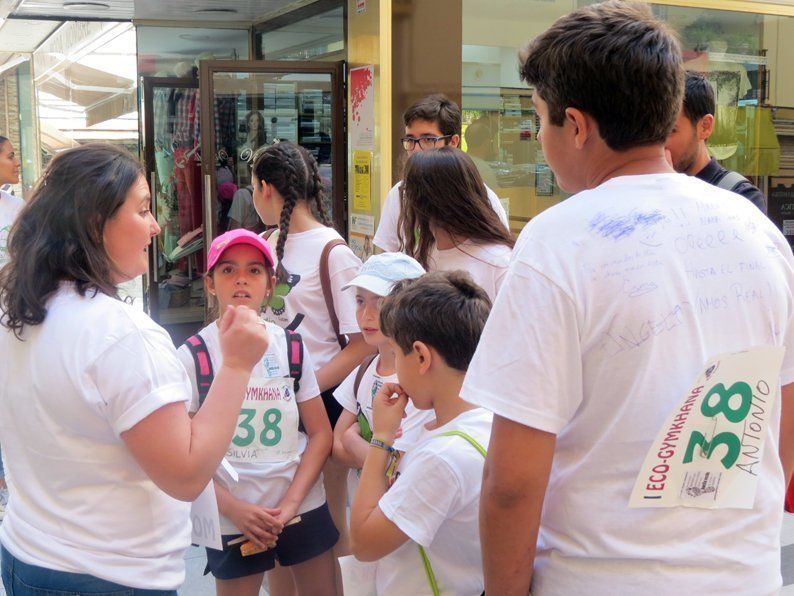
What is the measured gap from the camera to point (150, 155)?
8.28 metres

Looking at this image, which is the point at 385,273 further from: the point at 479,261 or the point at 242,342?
the point at 242,342

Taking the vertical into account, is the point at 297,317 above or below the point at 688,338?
below

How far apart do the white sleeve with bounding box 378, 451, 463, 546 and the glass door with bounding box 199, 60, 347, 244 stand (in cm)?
490

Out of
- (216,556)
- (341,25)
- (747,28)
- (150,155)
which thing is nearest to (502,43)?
(341,25)

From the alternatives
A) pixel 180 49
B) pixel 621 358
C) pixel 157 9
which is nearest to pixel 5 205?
pixel 157 9

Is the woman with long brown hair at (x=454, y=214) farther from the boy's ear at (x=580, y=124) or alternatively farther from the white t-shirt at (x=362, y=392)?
the boy's ear at (x=580, y=124)

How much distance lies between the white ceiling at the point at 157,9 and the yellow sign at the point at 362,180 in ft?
5.68

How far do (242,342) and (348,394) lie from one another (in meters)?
0.99

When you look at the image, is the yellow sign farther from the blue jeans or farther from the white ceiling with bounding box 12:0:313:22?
the blue jeans

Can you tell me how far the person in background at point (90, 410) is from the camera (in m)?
1.69

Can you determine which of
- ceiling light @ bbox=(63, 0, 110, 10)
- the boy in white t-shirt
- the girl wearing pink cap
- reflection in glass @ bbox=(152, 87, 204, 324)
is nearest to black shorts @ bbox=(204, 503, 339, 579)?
the girl wearing pink cap

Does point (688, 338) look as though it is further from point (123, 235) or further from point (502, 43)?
point (502, 43)

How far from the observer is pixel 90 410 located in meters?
1.70

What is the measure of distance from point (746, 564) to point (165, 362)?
1066 mm
